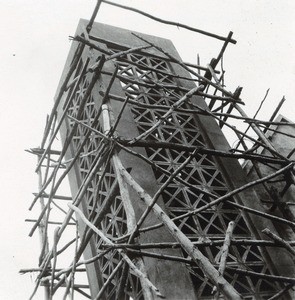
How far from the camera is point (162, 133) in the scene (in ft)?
25.6

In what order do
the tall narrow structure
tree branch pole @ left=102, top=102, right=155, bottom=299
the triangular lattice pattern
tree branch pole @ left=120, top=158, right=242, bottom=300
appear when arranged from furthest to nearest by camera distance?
the triangular lattice pattern < the tall narrow structure < tree branch pole @ left=102, top=102, right=155, bottom=299 < tree branch pole @ left=120, top=158, right=242, bottom=300

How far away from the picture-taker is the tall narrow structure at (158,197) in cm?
481

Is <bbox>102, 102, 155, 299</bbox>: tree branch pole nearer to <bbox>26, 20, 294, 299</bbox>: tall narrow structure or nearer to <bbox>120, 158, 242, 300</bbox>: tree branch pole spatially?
<bbox>26, 20, 294, 299</bbox>: tall narrow structure

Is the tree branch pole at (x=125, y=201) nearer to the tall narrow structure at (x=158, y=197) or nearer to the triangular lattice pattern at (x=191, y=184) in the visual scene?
the tall narrow structure at (x=158, y=197)

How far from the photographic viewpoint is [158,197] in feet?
15.8

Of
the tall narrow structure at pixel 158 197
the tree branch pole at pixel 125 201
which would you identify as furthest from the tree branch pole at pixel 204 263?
the tree branch pole at pixel 125 201

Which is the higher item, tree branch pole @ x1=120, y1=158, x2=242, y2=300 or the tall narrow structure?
the tall narrow structure

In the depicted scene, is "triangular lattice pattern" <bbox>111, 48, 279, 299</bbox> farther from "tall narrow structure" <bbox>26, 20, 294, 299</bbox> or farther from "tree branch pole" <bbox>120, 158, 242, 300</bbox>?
"tree branch pole" <bbox>120, 158, 242, 300</bbox>

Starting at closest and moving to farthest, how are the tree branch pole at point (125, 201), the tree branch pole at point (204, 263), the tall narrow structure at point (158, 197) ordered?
the tree branch pole at point (204, 263) < the tree branch pole at point (125, 201) < the tall narrow structure at point (158, 197)

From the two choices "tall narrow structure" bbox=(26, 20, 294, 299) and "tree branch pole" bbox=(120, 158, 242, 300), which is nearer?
"tree branch pole" bbox=(120, 158, 242, 300)

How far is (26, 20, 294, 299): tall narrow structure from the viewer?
4.81 metres

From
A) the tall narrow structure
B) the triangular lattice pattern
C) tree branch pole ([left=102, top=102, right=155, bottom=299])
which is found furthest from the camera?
the triangular lattice pattern

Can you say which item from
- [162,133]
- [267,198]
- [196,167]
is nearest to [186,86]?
[162,133]

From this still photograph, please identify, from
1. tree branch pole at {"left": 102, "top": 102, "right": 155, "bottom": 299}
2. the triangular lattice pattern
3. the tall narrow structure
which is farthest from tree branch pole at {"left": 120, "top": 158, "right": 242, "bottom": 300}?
the triangular lattice pattern
